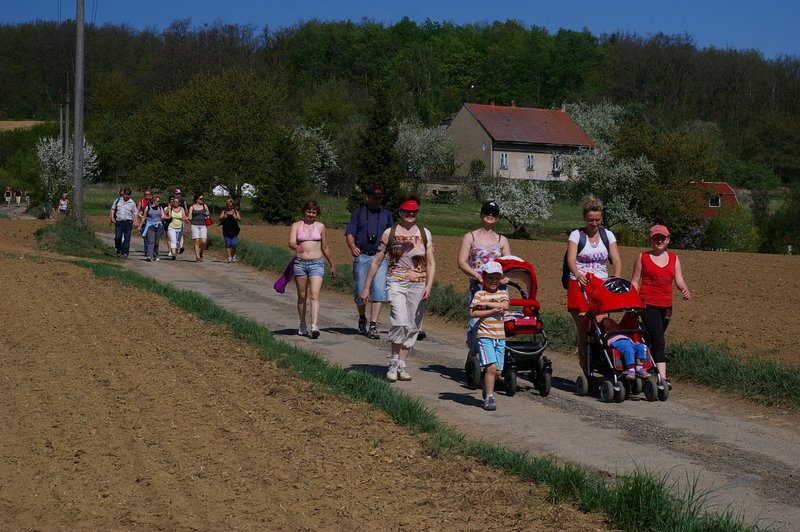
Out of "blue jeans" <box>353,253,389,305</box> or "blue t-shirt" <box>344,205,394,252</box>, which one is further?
"blue t-shirt" <box>344,205,394,252</box>

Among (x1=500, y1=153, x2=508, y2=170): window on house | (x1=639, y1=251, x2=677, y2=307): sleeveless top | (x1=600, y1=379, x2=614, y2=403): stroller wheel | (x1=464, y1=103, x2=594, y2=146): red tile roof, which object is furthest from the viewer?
(x1=464, y1=103, x2=594, y2=146): red tile roof

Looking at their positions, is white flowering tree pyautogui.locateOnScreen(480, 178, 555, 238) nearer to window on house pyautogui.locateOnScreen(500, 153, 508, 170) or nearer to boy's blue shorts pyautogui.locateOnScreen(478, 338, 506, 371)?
window on house pyautogui.locateOnScreen(500, 153, 508, 170)

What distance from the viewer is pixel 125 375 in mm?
10484

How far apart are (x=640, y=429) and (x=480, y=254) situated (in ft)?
9.08

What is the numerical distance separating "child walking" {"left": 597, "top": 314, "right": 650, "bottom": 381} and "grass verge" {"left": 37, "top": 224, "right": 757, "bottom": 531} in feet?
7.72

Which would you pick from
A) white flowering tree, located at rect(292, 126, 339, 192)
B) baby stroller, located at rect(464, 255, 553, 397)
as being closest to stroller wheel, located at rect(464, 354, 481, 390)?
baby stroller, located at rect(464, 255, 553, 397)

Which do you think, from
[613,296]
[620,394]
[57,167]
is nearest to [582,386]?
[620,394]

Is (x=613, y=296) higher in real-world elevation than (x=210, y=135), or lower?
lower

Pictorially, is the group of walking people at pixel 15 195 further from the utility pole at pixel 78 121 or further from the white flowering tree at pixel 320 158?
the utility pole at pixel 78 121

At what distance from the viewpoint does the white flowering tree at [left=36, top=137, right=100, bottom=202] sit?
5322 cm

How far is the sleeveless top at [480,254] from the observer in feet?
35.7

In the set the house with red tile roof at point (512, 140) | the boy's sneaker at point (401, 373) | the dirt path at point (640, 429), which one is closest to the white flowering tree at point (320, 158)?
the house with red tile roof at point (512, 140)

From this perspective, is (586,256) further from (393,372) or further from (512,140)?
(512,140)

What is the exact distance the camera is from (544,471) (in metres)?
6.92
